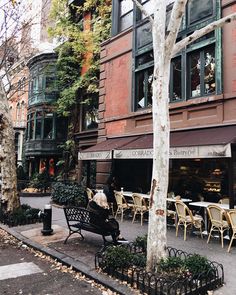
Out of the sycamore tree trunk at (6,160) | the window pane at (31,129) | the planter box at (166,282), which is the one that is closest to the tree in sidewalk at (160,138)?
the planter box at (166,282)

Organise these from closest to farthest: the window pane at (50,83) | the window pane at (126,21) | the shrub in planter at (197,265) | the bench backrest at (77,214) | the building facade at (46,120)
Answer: the shrub in planter at (197,265), the bench backrest at (77,214), the window pane at (126,21), the window pane at (50,83), the building facade at (46,120)

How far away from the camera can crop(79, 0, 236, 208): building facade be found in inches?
378

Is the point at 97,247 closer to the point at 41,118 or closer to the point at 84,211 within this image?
the point at 84,211

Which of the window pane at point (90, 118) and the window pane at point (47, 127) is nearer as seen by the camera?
the window pane at point (90, 118)

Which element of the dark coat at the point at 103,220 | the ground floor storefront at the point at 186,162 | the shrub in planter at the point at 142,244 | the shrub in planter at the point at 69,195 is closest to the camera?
the shrub in planter at the point at 142,244

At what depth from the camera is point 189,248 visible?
7492 mm

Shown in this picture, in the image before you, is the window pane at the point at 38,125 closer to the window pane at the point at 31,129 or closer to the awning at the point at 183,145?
the window pane at the point at 31,129

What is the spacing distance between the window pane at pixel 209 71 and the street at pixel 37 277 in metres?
7.49

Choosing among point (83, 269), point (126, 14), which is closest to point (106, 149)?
point (83, 269)

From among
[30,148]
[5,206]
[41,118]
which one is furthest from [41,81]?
[5,206]

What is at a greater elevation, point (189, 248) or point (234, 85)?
point (234, 85)

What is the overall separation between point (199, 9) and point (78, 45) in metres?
11.3

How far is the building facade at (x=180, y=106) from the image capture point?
378 inches

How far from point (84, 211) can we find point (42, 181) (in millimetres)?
14495
